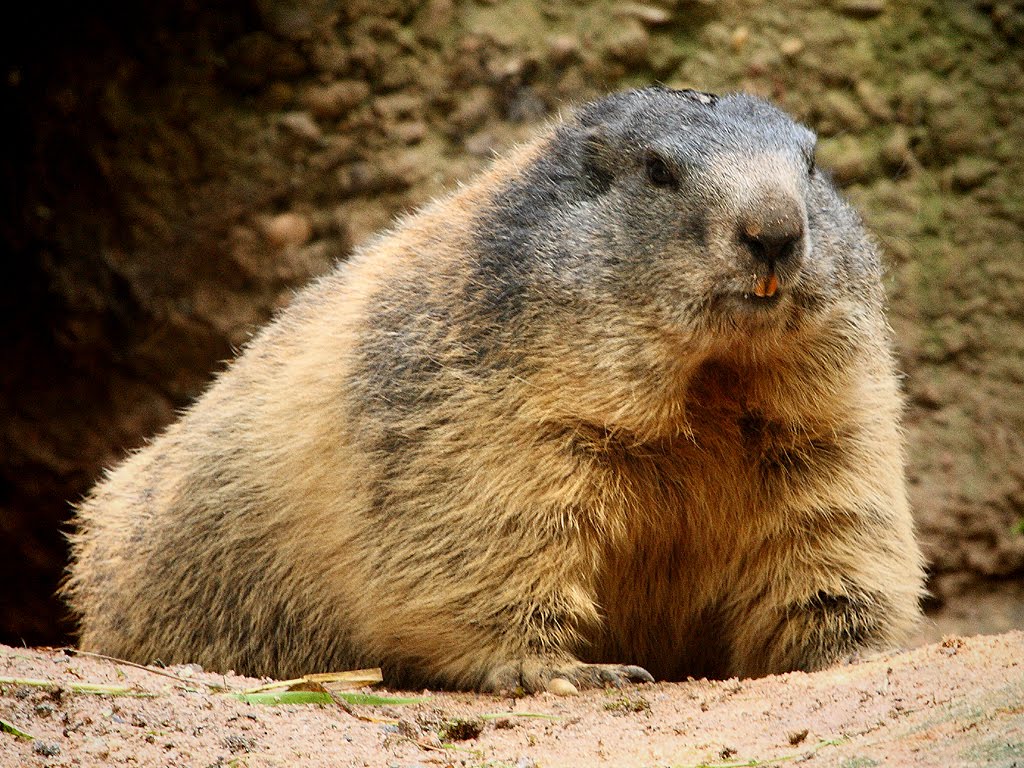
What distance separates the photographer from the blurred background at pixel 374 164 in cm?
877

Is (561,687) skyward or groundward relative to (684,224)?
groundward

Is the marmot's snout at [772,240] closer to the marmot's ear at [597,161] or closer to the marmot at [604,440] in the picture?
the marmot at [604,440]

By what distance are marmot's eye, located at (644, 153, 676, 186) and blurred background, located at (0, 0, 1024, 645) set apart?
13.2 feet

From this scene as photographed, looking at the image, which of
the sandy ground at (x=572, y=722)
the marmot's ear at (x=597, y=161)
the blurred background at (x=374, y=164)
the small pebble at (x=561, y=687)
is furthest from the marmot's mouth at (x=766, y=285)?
the blurred background at (x=374, y=164)

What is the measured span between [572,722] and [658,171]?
6.92ft

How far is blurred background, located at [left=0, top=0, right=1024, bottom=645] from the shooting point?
8.77 meters

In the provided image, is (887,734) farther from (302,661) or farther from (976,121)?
(976,121)

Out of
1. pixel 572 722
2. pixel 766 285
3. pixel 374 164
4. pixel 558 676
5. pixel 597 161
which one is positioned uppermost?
pixel 597 161

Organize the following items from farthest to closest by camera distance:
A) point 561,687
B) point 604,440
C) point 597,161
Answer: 1. point 597,161
2. point 604,440
3. point 561,687

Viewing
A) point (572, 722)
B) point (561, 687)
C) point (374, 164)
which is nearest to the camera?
point (572, 722)

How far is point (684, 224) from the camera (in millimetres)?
4723

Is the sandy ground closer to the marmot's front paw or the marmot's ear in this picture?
the marmot's front paw

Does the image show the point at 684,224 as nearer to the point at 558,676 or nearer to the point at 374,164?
the point at 558,676

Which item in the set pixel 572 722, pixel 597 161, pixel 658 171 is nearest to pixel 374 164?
pixel 597 161
